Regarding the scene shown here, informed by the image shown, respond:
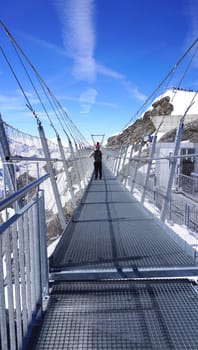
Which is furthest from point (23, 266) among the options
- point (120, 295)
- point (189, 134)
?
point (189, 134)

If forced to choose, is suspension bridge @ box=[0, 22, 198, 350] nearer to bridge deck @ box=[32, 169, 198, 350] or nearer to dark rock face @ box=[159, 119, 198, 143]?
bridge deck @ box=[32, 169, 198, 350]

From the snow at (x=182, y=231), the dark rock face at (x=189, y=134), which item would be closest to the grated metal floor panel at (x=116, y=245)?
the snow at (x=182, y=231)

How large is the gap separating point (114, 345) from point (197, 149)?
11652 mm

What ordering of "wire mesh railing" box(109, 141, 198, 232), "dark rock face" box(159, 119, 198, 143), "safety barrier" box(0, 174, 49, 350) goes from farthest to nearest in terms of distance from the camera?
"dark rock face" box(159, 119, 198, 143) → "wire mesh railing" box(109, 141, 198, 232) → "safety barrier" box(0, 174, 49, 350)

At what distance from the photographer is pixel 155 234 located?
3.84 metres

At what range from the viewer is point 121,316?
200cm

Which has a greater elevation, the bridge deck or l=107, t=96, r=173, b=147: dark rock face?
l=107, t=96, r=173, b=147: dark rock face

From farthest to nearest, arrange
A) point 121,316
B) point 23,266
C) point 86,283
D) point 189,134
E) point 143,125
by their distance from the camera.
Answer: point 143,125 < point 189,134 < point 86,283 < point 121,316 < point 23,266

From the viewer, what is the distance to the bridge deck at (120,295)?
181cm

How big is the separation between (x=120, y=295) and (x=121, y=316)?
0.26m

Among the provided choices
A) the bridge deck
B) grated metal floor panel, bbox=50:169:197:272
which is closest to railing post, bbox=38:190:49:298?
the bridge deck

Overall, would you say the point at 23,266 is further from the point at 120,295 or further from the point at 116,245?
the point at 116,245

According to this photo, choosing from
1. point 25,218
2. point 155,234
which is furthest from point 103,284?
point 155,234

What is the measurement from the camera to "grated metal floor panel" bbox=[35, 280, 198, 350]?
69.9 inches
